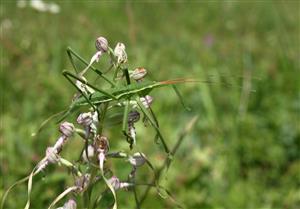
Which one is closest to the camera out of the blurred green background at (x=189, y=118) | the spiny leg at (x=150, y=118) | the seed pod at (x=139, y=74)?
the spiny leg at (x=150, y=118)

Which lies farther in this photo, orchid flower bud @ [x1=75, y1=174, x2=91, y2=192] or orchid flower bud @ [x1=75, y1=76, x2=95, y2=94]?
orchid flower bud @ [x1=75, y1=174, x2=91, y2=192]

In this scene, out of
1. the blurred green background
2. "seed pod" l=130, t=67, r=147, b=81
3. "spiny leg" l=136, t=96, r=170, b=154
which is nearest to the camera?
"spiny leg" l=136, t=96, r=170, b=154

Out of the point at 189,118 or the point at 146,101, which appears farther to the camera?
the point at 189,118

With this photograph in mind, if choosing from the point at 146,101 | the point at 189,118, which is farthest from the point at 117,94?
the point at 189,118

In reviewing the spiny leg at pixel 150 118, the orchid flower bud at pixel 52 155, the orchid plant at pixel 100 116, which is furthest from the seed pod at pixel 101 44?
the orchid flower bud at pixel 52 155

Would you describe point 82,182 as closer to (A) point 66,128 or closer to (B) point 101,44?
(A) point 66,128

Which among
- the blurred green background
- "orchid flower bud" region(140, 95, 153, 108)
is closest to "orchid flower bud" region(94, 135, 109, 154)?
"orchid flower bud" region(140, 95, 153, 108)

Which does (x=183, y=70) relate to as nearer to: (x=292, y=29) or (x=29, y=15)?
(x=29, y=15)

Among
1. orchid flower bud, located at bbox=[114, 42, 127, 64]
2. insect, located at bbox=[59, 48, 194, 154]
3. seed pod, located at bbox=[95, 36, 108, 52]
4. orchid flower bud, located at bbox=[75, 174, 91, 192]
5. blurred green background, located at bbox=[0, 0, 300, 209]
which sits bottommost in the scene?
blurred green background, located at bbox=[0, 0, 300, 209]

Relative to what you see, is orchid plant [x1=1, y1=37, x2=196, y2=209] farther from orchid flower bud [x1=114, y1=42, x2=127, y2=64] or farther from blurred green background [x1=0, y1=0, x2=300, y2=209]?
blurred green background [x1=0, y1=0, x2=300, y2=209]

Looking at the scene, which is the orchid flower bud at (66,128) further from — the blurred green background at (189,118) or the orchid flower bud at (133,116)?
the blurred green background at (189,118)

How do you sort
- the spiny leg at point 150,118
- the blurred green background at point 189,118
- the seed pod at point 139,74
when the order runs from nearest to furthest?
the spiny leg at point 150,118 < the seed pod at point 139,74 < the blurred green background at point 189,118
